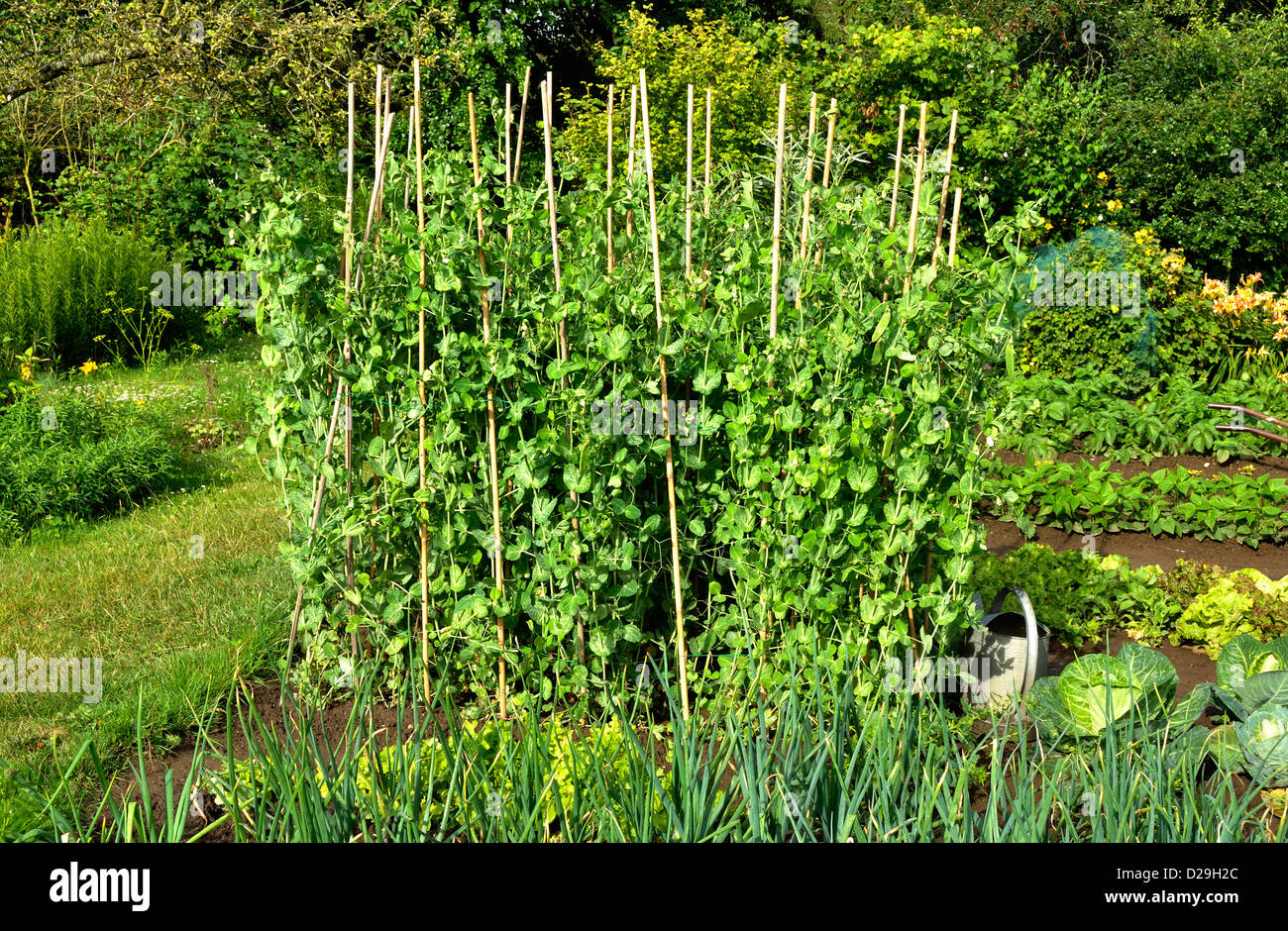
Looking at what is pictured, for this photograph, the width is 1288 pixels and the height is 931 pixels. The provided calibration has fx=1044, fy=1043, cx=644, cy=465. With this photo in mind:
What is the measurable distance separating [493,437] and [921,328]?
1.32 m

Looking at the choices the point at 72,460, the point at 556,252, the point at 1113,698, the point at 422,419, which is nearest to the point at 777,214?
the point at 556,252

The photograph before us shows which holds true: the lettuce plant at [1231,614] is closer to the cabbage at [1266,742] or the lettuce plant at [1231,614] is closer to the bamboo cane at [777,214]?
the cabbage at [1266,742]

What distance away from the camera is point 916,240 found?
10.4 feet

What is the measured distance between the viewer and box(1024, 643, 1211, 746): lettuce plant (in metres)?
2.93

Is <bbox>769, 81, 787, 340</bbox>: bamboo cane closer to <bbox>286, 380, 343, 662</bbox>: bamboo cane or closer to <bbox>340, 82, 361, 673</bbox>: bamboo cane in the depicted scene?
<bbox>340, 82, 361, 673</bbox>: bamboo cane

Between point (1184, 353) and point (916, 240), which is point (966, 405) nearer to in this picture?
point (916, 240)

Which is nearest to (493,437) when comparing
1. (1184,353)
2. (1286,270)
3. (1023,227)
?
(1023,227)

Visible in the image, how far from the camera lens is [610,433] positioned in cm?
311

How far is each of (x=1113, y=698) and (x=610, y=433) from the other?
1.64m

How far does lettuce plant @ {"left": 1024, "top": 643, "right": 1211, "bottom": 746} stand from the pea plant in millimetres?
358

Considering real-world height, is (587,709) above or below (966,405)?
below

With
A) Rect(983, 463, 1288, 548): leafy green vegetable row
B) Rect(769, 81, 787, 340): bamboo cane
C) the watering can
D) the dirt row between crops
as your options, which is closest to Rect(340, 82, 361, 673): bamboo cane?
Rect(769, 81, 787, 340): bamboo cane

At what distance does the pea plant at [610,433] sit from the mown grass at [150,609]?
0.55 m
